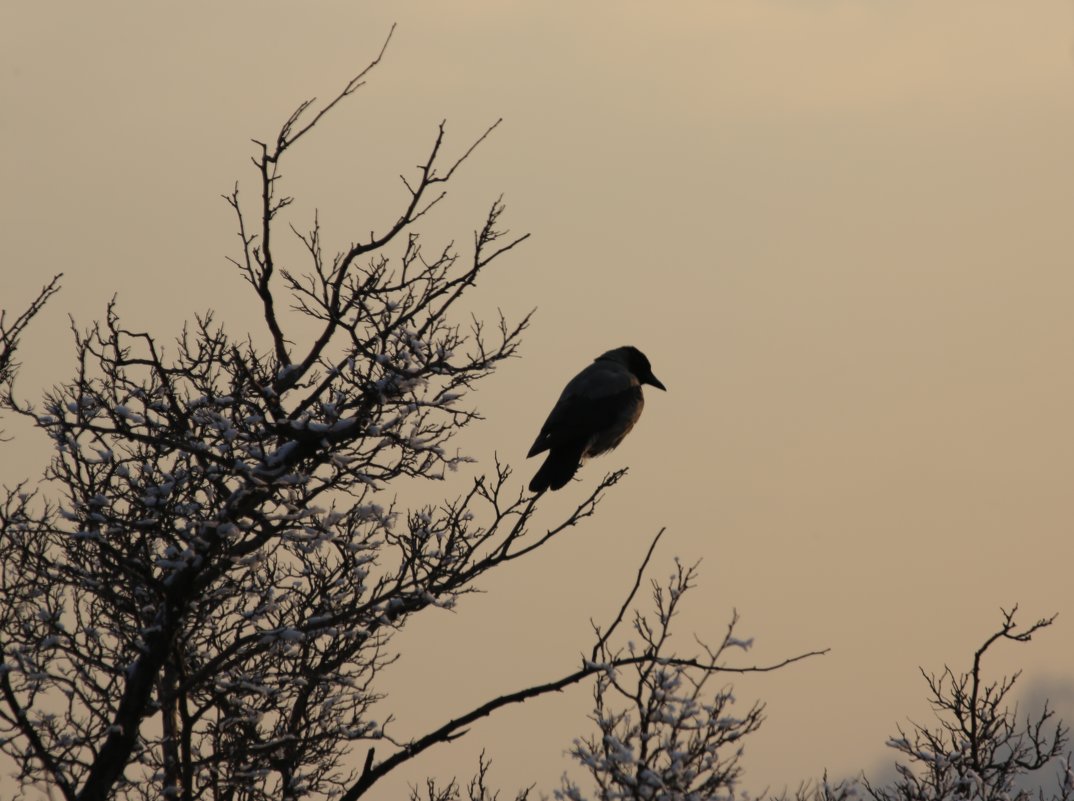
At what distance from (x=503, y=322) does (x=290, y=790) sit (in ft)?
16.3

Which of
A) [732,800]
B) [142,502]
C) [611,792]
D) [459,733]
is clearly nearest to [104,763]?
[142,502]

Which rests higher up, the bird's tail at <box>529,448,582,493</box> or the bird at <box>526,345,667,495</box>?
the bird at <box>526,345,667,495</box>

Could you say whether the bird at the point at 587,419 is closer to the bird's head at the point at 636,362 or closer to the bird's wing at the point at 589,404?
the bird's wing at the point at 589,404

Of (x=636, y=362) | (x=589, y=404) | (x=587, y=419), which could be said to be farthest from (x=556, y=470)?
(x=636, y=362)

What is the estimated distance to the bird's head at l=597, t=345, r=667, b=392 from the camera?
18016 mm

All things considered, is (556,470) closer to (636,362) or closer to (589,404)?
(589,404)

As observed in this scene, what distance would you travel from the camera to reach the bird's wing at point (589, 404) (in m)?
14.7

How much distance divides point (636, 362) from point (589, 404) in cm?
290

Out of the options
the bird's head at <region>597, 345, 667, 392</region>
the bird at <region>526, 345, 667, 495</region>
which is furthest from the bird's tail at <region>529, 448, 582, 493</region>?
the bird's head at <region>597, 345, 667, 392</region>

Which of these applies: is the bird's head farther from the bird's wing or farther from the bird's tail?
the bird's tail

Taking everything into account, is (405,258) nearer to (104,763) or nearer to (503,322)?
(503,322)

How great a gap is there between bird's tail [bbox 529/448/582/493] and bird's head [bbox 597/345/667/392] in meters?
3.53

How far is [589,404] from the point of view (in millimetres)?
15406

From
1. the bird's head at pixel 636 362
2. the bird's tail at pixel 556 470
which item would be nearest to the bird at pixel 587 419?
the bird's tail at pixel 556 470
